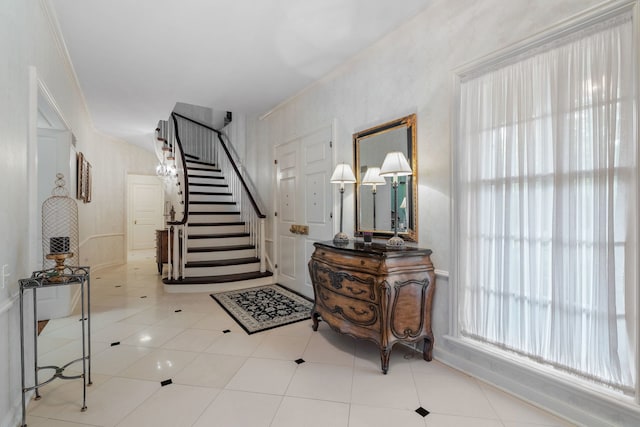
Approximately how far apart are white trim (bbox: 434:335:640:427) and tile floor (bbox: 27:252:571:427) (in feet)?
0.23

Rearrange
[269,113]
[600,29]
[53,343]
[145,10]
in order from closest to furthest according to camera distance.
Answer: [600,29], [145,10], [53,343], [269,113]

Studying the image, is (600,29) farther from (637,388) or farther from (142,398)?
(142,398)

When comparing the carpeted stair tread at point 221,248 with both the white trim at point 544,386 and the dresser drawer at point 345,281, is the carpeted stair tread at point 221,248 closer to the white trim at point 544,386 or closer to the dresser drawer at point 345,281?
the dresser drawer at point 345,281

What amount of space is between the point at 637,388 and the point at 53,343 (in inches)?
168

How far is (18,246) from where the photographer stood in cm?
179

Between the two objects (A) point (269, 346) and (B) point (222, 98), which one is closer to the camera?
(A) point (269, 346)

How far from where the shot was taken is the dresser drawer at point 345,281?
2.29m

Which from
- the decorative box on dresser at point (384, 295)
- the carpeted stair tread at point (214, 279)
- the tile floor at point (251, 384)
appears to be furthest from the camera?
the carpeted stair tread at point (214, 279)

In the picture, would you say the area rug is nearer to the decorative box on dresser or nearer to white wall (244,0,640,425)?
the decorative box on dresser

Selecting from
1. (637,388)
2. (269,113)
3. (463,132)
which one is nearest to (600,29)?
(463,132)

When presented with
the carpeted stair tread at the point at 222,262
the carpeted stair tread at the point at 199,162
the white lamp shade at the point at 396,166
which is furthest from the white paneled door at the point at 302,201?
the carpeted stair tread at the point at 199,162

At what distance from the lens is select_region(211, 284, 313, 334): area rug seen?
3184mm

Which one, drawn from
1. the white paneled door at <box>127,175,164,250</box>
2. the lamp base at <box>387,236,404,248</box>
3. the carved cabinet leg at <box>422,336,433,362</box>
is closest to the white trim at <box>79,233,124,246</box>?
the white paneled door at <box>127,175,164,250</box>

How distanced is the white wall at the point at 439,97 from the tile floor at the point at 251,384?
0.16m
